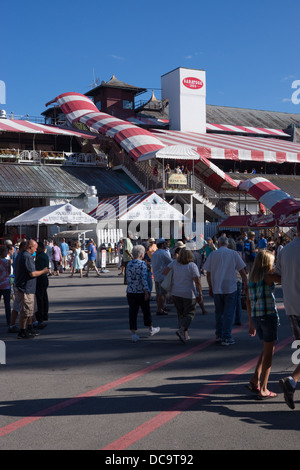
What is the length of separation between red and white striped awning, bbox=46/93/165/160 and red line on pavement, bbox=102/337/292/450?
26.2m

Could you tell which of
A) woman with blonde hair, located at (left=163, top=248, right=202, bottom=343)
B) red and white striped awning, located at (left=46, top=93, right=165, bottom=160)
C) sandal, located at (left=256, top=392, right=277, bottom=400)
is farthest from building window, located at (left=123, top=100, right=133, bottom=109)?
sandal, located at (left=256, top=392, right=277, bottom=400)

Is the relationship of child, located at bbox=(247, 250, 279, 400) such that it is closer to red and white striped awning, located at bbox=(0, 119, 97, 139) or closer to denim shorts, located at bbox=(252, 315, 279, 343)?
denim shorts, located at bbox=(252, 315, 279, 343)

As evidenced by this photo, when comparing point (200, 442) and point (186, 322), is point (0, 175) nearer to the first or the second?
point (186, 322)

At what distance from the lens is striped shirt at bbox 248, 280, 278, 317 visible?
5648 mm

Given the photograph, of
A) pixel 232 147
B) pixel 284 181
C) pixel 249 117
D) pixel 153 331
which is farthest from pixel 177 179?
pixel 249 117

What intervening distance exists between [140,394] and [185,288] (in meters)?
3.02

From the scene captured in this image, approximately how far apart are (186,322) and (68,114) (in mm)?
33912

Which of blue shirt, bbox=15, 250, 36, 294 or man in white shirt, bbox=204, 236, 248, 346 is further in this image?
blue shirt, bbox=15, 250, 36, 294

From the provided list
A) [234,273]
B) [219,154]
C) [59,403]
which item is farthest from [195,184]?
[59,403]

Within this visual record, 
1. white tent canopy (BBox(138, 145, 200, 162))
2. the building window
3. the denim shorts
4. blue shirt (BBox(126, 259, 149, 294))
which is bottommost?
the denim shorts

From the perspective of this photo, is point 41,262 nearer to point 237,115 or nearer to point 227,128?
point 227,128

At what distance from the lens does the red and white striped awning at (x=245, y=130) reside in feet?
154

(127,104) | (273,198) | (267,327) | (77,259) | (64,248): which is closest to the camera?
(267,327)

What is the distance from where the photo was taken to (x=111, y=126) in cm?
3600
